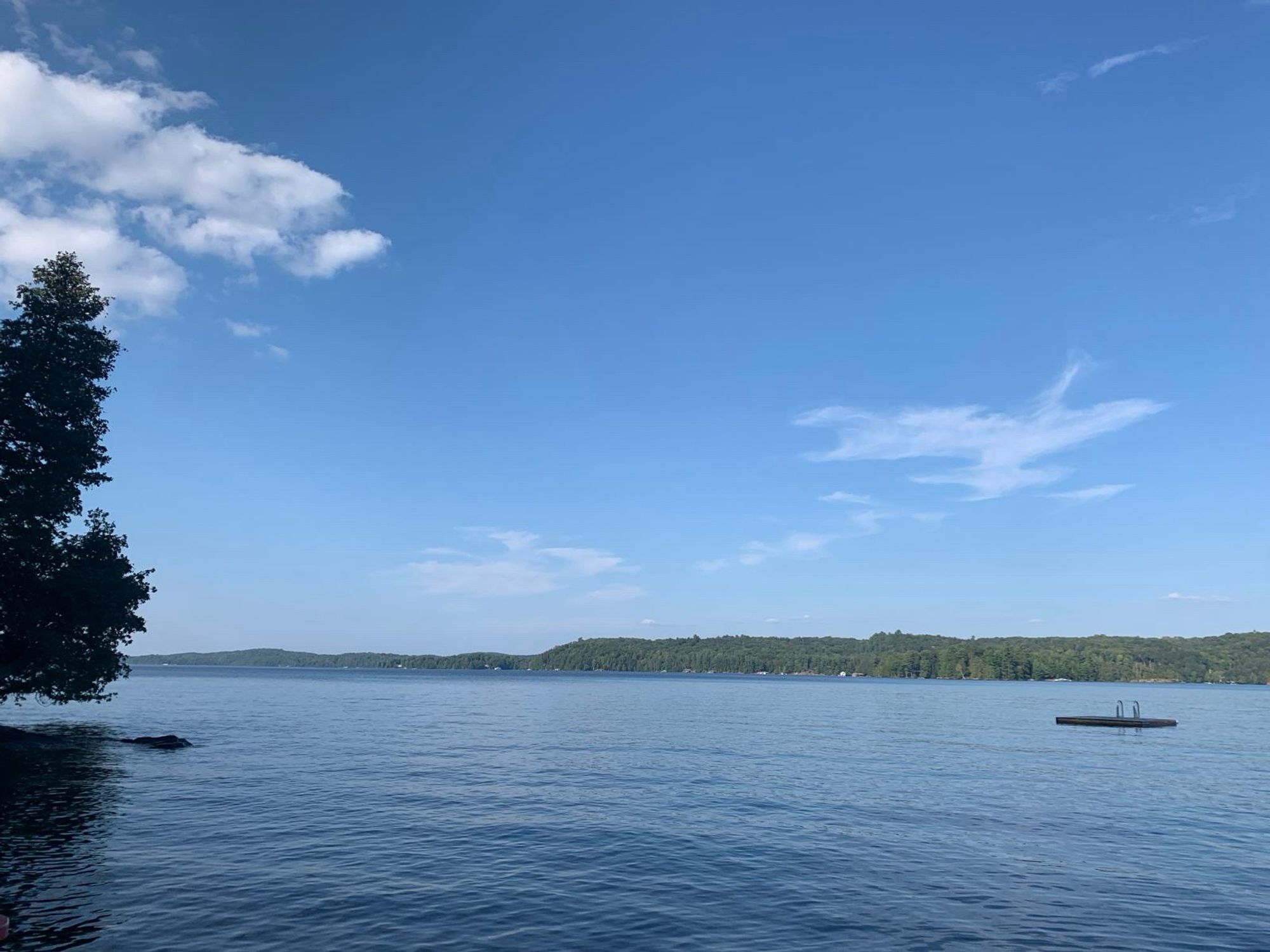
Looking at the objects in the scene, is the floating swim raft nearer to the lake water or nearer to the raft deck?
the raft deck

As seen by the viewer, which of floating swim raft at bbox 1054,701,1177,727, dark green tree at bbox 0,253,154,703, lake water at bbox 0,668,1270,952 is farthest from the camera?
floating swim raft at bbox 1054,701,1177,727

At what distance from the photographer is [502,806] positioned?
36938 mm

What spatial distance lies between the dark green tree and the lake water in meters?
6.21

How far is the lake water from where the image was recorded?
66.4ft

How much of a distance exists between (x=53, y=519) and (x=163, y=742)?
17.5 m

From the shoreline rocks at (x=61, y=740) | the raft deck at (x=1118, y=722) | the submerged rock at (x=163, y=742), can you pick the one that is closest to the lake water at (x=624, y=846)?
the submerged rock at (x=163, y=742)

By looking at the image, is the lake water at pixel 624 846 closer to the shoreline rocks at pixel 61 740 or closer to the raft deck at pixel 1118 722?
the shoreline rocks at pixel 61 740

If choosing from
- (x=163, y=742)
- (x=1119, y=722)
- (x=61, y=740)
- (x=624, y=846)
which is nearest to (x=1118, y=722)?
(x=1119, y=722)

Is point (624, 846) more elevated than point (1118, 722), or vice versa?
point (624, 846)

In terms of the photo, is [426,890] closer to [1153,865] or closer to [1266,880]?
[1153,865]

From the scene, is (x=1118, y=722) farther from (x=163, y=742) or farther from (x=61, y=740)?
(x=61, y=740)

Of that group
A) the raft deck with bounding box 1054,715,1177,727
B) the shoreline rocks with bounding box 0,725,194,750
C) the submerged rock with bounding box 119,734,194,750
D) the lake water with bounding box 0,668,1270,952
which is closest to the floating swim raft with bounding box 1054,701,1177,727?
the raft deck with bounding box 1054,715,1177,727

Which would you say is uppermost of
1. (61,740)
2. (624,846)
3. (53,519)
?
(53,519)

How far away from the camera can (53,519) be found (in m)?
50.5
